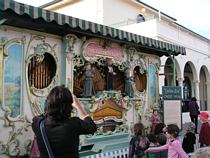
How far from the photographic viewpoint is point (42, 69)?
7.19 meters

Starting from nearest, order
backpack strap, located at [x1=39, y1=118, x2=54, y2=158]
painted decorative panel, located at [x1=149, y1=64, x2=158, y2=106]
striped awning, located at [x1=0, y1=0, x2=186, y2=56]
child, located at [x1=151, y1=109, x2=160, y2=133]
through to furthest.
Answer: backpack strap, located at [x1=39, y1=118, x2=54, y2=158] → striped awning, located at [x1=0, y1=0, x2=186, y2=56] → child, located at [x1=151, y1=109, x2=160, y2=133] → painted decorative panel, located at [x1=149, y1=64, x2=158, y2=106]

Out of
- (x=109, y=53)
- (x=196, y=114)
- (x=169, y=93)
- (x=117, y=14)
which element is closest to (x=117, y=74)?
(x=109, y=53)

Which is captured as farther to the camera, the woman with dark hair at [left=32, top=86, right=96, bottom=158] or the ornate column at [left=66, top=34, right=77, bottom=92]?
the ornate column at [left=66, top=34, right=77, bottom=92]

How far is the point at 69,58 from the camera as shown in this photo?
7.53 m

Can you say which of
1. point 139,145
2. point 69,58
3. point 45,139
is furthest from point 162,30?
point 45,139

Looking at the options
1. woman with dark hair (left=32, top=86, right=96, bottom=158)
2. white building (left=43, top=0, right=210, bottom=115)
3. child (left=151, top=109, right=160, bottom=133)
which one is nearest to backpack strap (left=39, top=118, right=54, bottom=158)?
woman with dark hair (left=32, top=86, right=96, bottom=158)

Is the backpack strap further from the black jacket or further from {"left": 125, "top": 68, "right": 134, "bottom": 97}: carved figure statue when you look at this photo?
{"left": 125, "top": 68, "right": 134, "bottom": 97}: carved figure statue

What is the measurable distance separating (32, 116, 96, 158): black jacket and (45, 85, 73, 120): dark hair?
57 mm

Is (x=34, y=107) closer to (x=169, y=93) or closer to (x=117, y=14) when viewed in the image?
(x=169, y=93)

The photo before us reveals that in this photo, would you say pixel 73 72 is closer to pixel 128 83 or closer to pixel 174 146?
pixel 128 83

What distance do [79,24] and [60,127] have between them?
472cm

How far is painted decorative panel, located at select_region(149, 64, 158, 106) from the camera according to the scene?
10.3 metres

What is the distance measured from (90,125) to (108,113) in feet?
18.9

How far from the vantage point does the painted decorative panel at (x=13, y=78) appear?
20.5ft
